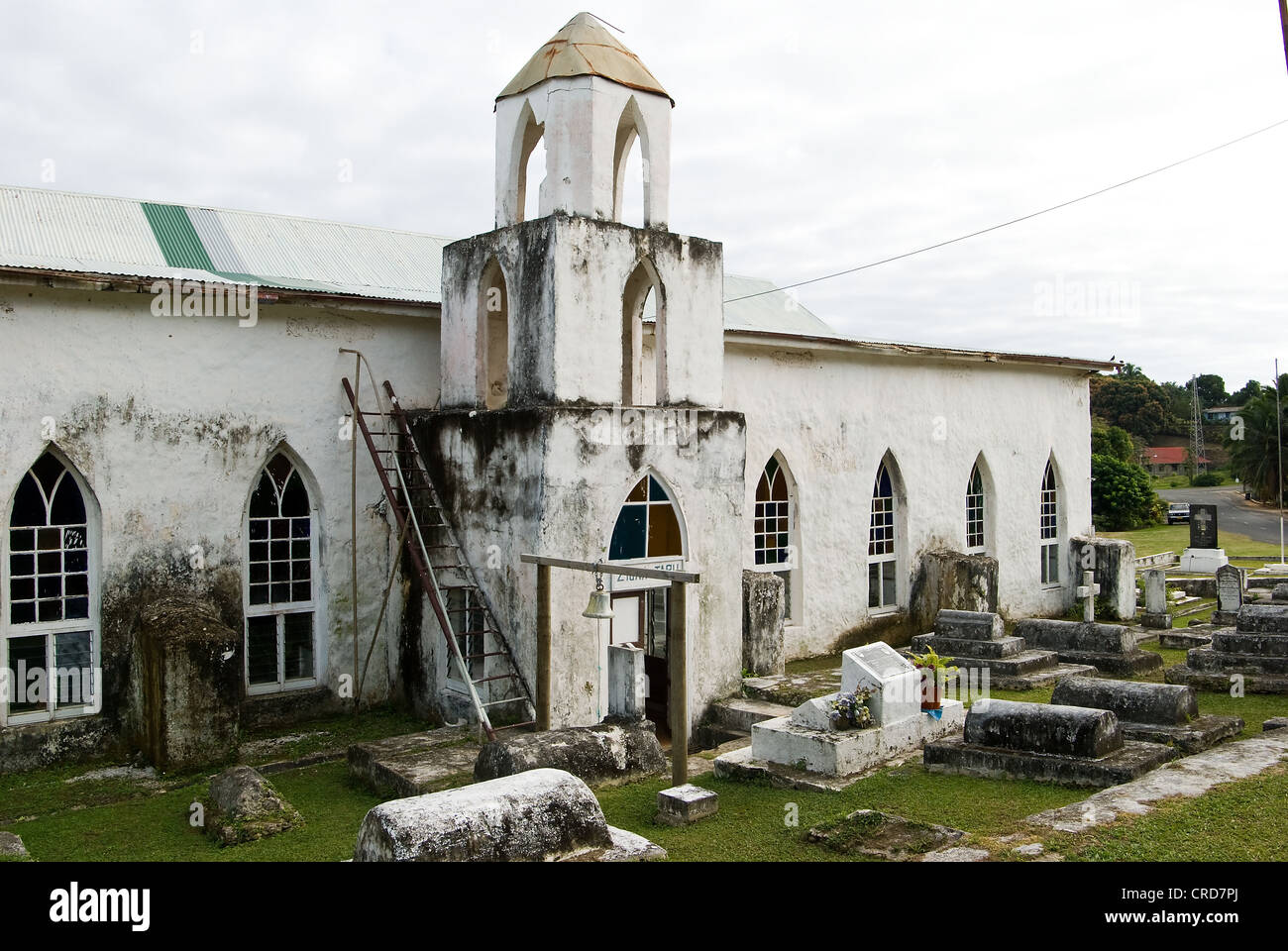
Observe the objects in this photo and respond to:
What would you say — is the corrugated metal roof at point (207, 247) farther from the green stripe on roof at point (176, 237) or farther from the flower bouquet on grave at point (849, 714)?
the flower bouquet on grave at point (849, 714)

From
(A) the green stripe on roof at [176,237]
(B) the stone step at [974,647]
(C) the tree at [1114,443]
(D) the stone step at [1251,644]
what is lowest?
(B) the stone step at [974,647]

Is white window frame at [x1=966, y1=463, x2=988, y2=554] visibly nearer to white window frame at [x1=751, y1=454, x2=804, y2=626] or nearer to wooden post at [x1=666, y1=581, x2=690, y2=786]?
white window frame at [x1=751, y1=454, x2=804, y2=626]

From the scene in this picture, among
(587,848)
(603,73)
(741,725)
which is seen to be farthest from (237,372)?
(587,848)

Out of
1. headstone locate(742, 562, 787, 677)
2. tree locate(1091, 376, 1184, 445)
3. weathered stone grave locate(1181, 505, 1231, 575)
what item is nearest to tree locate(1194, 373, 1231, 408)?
tree locate(1091, 376, 1184, 445)

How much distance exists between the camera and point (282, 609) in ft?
44.3

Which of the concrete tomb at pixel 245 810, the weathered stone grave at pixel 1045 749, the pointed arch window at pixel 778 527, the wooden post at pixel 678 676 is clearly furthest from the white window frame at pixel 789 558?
the concrete tomb at pixel 245 810

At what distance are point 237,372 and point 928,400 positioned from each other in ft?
42.1

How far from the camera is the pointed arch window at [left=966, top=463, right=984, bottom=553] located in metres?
21.4

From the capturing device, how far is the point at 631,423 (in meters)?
12.8

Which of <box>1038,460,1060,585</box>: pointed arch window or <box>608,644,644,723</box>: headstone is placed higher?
<box>1038,460,1060,585</box>: pointed arch window

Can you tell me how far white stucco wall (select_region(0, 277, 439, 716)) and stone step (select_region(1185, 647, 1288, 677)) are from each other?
38.3ft

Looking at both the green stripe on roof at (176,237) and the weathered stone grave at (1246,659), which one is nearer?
Result: the green stripe on roof at (176,237)

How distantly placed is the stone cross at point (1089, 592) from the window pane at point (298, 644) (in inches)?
550

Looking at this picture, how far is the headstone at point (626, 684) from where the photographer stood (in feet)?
37.1
